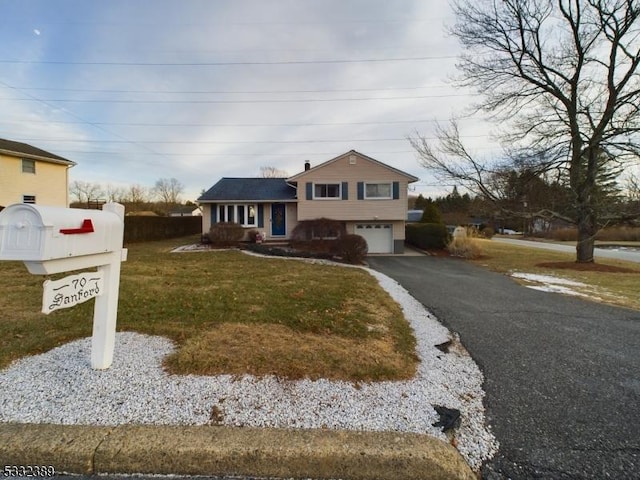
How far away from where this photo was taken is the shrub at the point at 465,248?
15922 mm

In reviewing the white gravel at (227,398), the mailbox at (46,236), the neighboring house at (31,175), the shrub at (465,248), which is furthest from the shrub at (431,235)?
the neighboring house at (31,175)

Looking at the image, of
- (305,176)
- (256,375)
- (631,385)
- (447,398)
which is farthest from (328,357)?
(305,176)

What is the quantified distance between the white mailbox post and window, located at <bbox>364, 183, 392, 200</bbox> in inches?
628

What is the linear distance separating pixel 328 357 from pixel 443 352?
4.98 feet

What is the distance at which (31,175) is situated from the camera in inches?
822

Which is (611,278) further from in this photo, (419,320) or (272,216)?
(272,216)

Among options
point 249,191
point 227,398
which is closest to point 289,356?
point 227,398

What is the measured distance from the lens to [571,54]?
540 inches

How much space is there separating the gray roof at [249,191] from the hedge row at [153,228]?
4.44m

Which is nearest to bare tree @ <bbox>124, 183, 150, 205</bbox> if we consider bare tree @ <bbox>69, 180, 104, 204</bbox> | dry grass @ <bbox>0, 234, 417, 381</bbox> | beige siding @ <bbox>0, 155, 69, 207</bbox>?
bare tree @ <bbox>69, 180, 104, 204</bbox>

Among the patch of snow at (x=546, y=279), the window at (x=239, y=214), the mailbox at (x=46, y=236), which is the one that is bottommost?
the patch of snow at (x=546, y=279)

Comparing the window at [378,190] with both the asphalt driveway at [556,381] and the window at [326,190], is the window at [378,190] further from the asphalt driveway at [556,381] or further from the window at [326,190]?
the asphalt driveway at [556,381]

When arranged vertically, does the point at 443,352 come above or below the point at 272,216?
below

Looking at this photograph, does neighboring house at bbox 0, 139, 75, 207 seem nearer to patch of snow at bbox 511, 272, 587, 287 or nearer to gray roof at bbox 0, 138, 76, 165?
gray roof at bbox 0, 138, 76, 165
